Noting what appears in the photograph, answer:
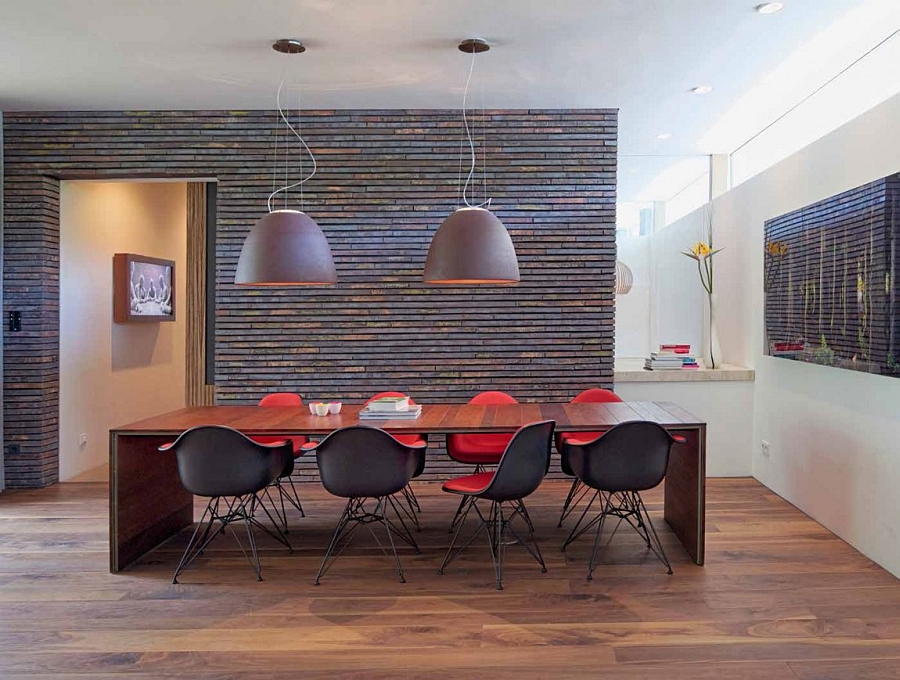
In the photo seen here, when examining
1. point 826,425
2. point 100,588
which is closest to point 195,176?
point 100,588

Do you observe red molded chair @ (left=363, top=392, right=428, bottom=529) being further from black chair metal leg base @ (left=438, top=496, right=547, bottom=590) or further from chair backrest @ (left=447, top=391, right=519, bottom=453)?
black chair metal leg base @ (left=438, top=496, right=547, bottom=590)

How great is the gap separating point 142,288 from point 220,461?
3.91 metres

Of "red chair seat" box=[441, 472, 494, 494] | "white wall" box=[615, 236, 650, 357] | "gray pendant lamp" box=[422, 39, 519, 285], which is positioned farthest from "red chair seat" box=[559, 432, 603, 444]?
"white wall" box=[615, 236, 650, 357]

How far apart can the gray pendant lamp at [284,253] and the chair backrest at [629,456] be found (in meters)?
1.74

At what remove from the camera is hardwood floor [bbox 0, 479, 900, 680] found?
107 inches

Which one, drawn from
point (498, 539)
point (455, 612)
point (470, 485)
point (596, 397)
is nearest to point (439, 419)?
point (470, 485)

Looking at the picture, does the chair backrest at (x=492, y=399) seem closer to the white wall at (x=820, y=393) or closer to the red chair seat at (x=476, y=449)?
the red chair seat at (x=476, y=449)

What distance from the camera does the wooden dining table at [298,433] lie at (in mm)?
3723

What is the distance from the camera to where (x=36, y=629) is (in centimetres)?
305


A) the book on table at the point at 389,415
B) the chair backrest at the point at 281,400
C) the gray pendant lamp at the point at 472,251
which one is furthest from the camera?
the chair backrest at the point at 281,400

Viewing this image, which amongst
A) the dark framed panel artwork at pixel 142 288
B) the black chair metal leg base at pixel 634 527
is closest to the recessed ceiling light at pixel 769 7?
the black chair metal leg base at pixel 634 527

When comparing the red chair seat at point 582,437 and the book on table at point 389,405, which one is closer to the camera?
the book on table at point 389,405

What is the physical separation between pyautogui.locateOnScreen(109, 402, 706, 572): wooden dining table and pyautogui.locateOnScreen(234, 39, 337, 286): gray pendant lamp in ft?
2.59

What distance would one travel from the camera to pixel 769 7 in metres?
3.74
